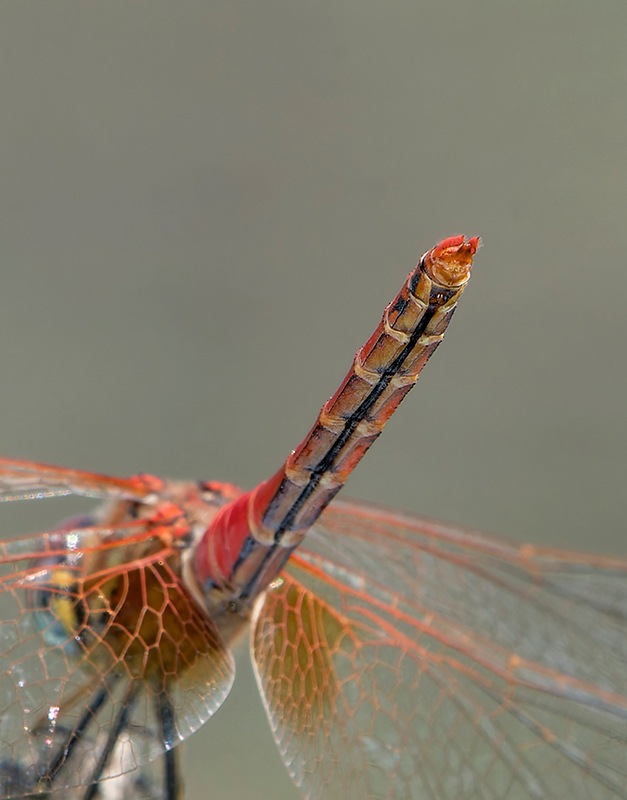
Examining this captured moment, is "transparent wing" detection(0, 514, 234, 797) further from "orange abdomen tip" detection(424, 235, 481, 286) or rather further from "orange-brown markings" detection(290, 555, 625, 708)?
"orange abdomen tip" detection(424, 235, 481, 286)

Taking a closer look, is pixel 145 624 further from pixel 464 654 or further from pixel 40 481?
pixel 464 654

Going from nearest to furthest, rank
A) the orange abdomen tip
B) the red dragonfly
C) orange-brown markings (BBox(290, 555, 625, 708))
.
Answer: the orange abdomen tip → the red dragonfly → orange-brown markings (BBox(290, 555, 625, 708))

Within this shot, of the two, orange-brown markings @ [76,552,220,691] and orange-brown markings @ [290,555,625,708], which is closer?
orange-brown markings @ [76,552,220,691]

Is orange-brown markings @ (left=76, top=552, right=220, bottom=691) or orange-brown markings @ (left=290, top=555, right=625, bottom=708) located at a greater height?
orange-brown markings @ (left=290, top=555, right=625, bottom=708)

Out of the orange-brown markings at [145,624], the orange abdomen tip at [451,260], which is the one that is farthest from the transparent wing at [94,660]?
the orange abdomen tip at [451,260]

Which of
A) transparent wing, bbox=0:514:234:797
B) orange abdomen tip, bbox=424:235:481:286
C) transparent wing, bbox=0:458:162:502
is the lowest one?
transparent wing, bbox=0:514:234:797

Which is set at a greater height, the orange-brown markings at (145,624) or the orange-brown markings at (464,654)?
the orange-brown markings at (464,654)

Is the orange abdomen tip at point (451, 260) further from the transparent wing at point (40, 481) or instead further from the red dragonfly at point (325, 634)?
the transparent wing at point (40, 481)

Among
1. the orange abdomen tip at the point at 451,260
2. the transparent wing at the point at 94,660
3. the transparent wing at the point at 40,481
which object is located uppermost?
the orange abdomen tip at the point at 451,260

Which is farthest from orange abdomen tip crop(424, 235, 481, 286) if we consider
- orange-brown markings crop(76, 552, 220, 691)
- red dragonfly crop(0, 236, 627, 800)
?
orange-brown markings crop(76, 552, 220, 691)
